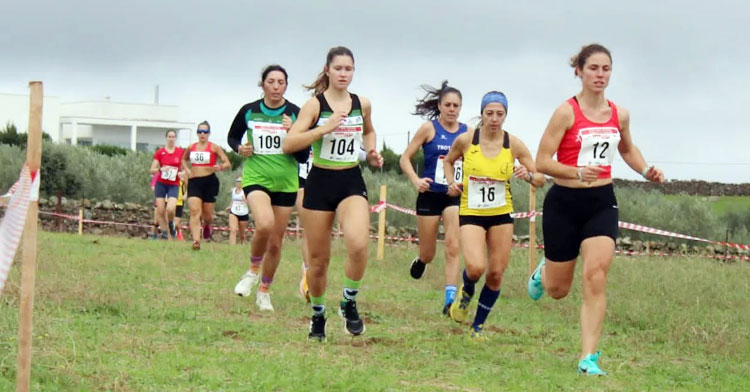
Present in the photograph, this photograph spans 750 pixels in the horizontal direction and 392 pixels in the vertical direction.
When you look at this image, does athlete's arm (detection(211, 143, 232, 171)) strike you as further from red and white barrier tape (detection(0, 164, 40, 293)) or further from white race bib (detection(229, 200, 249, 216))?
red and white barrier tape (detection(0, 164, 40, 293))

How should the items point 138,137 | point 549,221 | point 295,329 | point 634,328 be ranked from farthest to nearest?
point 138,137 → point 634,328 → point 295,329 → point 549,221

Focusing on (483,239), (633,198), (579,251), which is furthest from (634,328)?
(633,198)

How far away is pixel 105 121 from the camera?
266 ft

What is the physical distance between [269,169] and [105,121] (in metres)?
72.4

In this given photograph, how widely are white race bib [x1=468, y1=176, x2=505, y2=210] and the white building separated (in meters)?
71.4

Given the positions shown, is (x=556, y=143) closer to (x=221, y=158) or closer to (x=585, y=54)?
(x=585, y=54)

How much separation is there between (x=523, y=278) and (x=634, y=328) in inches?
170

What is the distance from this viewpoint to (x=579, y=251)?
27.5 feet

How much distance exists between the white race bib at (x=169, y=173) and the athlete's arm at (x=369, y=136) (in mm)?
13082

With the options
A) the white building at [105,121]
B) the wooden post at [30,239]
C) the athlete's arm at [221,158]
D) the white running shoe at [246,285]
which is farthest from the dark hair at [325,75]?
the white building at [105,121]

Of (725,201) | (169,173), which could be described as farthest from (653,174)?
(725,201)

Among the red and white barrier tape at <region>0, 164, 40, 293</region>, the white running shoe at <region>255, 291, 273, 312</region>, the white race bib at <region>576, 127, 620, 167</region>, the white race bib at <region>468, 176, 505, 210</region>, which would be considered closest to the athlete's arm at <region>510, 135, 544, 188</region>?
the white race bib at <region>468, 176, 505, 210</region>

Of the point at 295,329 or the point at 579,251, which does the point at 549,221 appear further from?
the point at 295,329

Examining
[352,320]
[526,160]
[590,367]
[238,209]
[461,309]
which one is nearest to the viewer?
[590,367]
